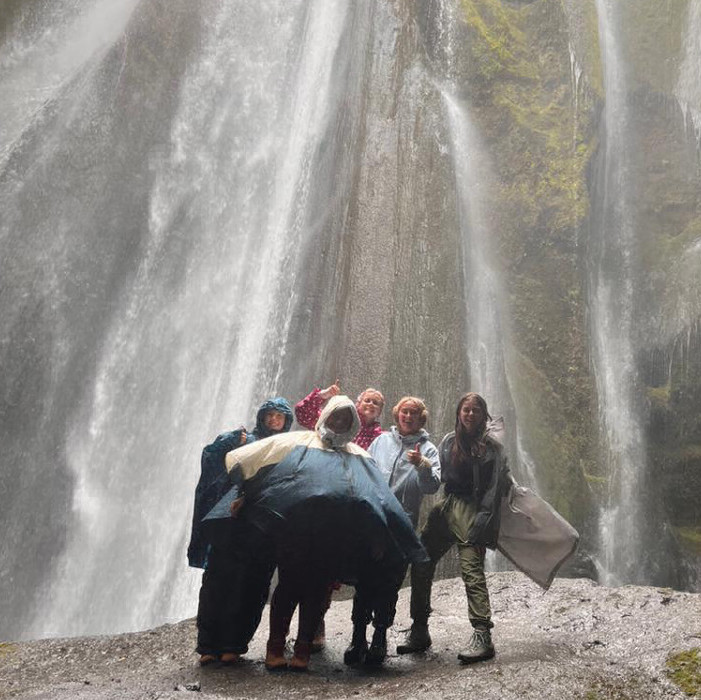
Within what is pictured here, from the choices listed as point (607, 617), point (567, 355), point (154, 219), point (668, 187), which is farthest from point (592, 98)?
point (607, 617)

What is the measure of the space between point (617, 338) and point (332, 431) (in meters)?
10.9

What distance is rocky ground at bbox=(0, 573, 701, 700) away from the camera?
4309 mm

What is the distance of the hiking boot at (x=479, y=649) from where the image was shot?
15.6 ft

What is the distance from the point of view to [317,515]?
14.9 ft

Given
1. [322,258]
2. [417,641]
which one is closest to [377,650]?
[417,641]

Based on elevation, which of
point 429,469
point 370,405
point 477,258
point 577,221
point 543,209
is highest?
point 543,209

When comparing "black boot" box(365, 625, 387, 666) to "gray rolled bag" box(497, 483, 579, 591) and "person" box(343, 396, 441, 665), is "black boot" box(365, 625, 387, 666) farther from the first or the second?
"gray rolled bag" box(497, 483, 579, 591)

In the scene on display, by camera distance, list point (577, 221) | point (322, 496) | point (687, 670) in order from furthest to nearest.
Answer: point (577, 221)
point (322, 496)
point (687, 670)

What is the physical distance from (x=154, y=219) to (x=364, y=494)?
1065 centimetres

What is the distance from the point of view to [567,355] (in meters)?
13.9

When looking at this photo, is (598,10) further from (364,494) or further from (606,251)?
(364,494)

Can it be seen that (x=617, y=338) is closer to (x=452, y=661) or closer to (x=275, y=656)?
(x=452, y=661)

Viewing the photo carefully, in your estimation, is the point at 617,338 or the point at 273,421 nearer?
the point at 273,421

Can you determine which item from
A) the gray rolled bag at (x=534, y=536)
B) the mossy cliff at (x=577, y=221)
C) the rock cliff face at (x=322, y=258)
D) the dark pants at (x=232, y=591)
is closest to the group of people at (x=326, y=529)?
the dark pants at (x=232, y=591)
